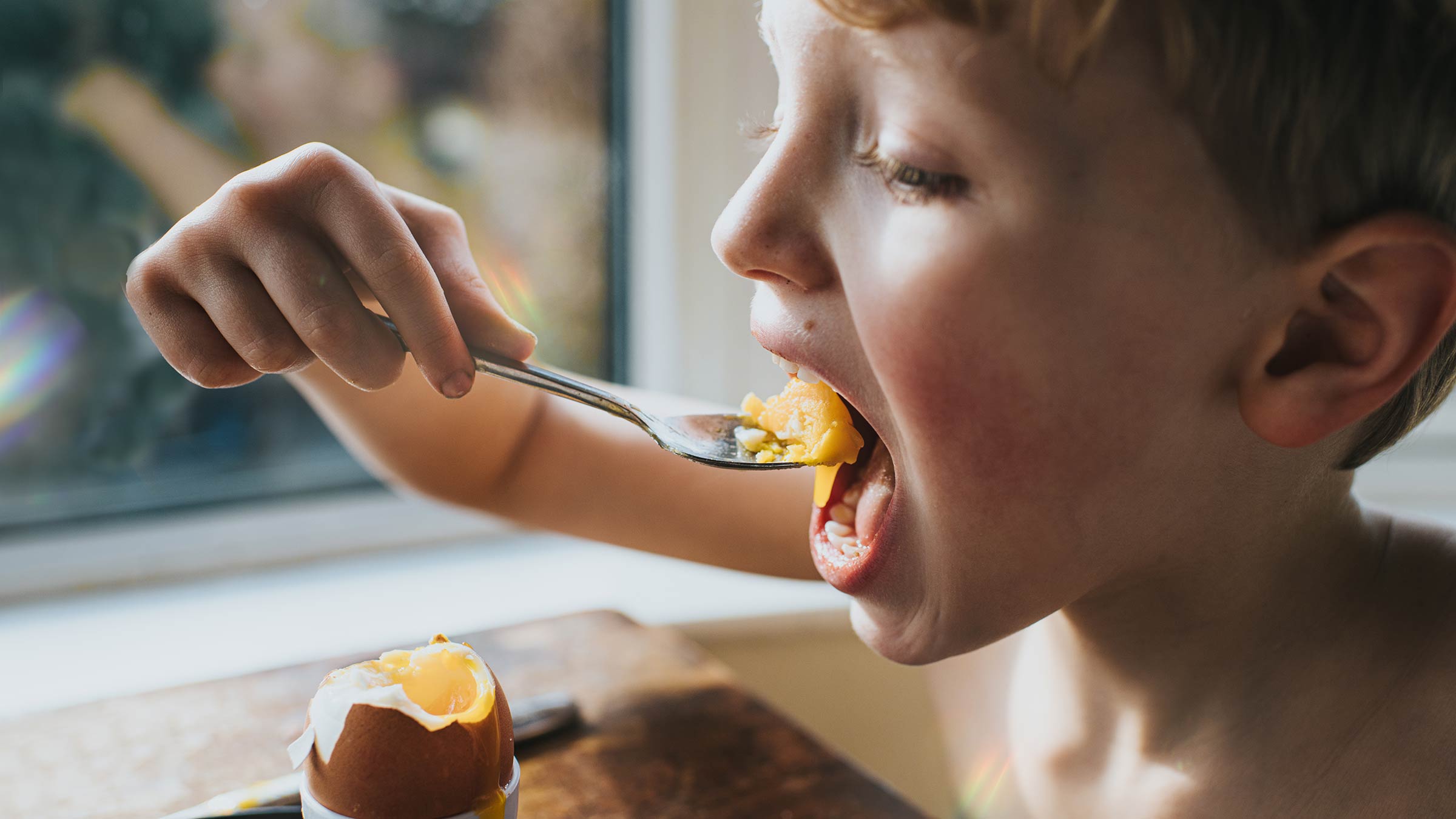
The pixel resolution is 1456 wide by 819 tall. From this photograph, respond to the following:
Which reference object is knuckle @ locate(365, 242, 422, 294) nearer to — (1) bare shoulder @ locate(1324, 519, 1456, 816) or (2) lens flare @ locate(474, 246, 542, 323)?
(1) bare shoulder @ locate(1324, 519, 1456, 816)

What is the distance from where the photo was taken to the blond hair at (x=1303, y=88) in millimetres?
448

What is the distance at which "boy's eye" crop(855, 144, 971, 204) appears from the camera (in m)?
0.49

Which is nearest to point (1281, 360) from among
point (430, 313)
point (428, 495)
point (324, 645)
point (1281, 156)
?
point (1281, 156)

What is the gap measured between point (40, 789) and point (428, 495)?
0.36 meters

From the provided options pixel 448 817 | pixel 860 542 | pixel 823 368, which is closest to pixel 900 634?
pixel 860 542

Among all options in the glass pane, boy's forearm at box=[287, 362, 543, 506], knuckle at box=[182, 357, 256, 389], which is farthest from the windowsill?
knuckle at box=[182, 357, 256, 389]

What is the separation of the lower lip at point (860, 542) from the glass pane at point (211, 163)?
2.43 ft

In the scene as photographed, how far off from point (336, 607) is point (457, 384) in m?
0.76

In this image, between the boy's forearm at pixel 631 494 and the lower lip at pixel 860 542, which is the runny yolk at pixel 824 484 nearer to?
the lower lip at pixel 860 542

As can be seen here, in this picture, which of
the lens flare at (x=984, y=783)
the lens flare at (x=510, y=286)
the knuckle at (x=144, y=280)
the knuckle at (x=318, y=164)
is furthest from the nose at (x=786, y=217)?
the lens flare at (x=510, y=286)

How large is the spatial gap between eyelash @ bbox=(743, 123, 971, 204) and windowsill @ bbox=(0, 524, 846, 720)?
0.75 m

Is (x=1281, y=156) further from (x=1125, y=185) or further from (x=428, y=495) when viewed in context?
(x=428, y=495)

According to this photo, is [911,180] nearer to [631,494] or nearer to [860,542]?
[860,542]

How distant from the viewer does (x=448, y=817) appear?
51 cm
